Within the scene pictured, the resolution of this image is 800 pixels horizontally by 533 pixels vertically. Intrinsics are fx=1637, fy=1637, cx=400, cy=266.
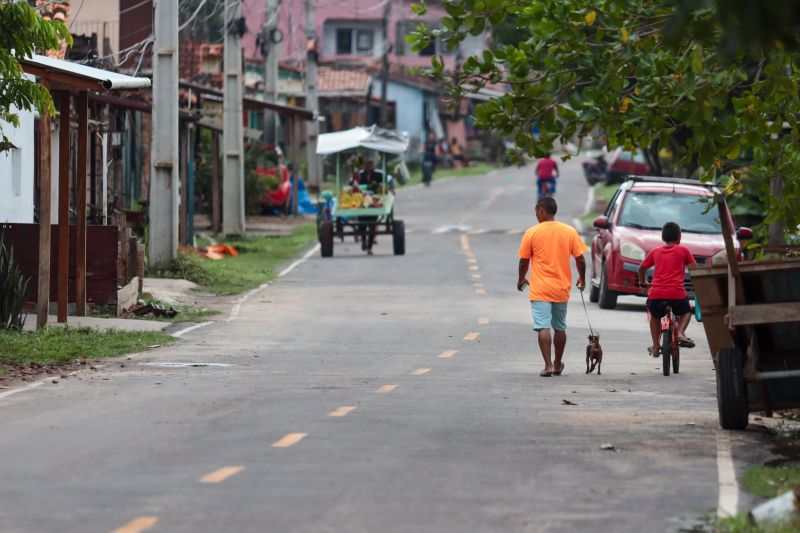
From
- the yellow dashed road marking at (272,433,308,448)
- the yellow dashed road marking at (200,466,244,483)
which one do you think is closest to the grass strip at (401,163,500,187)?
the yellow dashed road marking at (272,433,308,448)

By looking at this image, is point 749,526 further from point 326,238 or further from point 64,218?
point 326,238

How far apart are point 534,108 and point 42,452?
16.3 feet

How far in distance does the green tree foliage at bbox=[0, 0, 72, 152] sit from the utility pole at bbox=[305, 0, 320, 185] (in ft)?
123

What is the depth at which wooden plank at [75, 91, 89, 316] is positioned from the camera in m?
20.7

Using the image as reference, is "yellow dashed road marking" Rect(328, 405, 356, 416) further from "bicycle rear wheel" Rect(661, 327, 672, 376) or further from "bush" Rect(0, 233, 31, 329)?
"bush" Rect(0, 233, 31, 329)

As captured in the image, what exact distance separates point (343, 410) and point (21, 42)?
548cm

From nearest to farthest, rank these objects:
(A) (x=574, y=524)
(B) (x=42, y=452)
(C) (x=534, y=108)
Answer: (A) (x=574, y=524)
(B) (x=42, y=452)
(C) (x=534, y=108)

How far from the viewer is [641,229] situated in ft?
83.5

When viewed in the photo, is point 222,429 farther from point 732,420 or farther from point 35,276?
point 35,276

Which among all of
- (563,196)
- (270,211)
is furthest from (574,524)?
(563,196)

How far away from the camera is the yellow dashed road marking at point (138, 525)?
8109 mm

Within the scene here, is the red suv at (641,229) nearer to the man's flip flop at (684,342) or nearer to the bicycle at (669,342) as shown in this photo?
the man's flip flop at (684,342)

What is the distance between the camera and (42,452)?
10.7 m

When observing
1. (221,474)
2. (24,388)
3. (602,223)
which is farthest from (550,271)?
(602,223)
